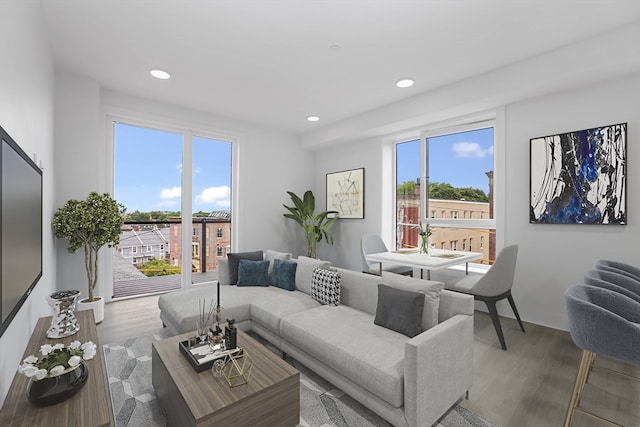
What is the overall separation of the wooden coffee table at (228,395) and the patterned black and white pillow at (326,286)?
39.0 inches

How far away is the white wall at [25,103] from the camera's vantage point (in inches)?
55.8

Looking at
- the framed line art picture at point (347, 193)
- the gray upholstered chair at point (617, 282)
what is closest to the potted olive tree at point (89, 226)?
the framed line art picture at point (347, 193)

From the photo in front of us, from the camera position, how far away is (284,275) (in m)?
3.36

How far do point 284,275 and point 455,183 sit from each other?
260 cm

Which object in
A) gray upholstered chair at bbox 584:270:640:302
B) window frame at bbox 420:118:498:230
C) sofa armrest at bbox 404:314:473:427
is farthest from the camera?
window frame at bbox 420:118:498:230

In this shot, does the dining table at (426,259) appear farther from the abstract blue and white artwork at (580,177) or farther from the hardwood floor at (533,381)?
the abstract blue and white artwork at (580,177)

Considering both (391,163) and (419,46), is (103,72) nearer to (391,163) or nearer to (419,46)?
(419,46)

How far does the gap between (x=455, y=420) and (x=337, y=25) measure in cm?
288

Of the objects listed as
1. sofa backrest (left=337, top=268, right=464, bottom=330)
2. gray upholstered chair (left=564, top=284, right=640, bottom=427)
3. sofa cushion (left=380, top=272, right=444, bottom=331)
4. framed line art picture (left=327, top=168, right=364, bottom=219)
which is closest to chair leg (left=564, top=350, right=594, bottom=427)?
gray upholstered chair (left=564, top=284, right=640, bottom=427)

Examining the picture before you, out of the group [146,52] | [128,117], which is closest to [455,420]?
[146,52]

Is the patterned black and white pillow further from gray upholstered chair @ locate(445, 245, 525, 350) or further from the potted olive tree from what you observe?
the potted olive tree

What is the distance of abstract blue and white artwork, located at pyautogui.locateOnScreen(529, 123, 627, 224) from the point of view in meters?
2.79

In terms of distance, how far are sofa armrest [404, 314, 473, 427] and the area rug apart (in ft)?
0.51

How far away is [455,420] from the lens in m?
1.79
